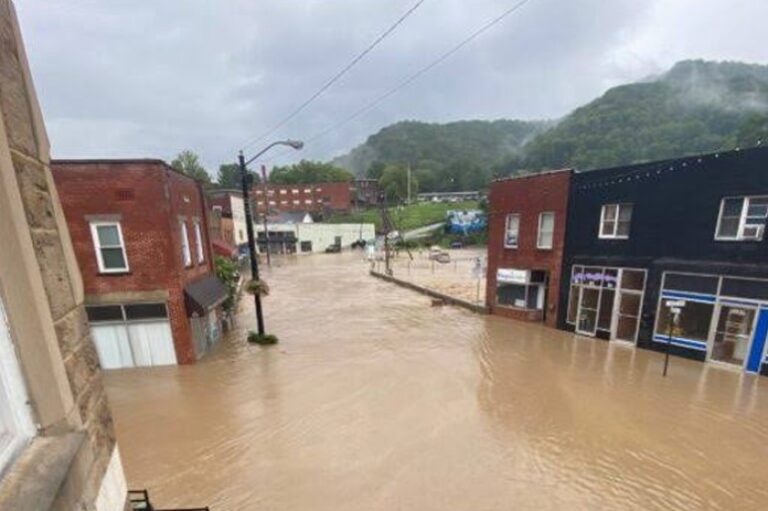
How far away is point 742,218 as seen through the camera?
12164 mm

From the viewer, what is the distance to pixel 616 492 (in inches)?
291

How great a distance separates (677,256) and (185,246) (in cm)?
1687

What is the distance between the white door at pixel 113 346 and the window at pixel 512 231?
1632 cm

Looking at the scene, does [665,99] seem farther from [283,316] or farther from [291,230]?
[283,316]

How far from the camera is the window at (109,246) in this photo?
1226cm

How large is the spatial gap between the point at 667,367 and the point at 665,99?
412ft

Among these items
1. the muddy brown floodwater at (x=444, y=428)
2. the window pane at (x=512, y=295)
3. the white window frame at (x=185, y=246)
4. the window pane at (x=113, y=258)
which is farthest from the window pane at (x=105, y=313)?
the window pane at (x=512, y=295)

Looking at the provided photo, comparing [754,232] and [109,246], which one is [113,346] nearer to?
[109,246]

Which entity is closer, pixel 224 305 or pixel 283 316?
pixel 224 305

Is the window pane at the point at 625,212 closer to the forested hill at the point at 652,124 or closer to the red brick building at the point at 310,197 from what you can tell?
the forested hill at the point at 652,124

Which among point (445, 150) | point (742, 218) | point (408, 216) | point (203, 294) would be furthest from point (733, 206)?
point (445, 150)

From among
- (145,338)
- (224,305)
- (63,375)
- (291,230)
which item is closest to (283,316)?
(224,305)

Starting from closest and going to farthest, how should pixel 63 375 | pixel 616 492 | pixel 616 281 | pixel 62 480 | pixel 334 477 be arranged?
pixel 62 480
pixel 63 375
pixel 616 492
pixel 334 477
pixel 616 281

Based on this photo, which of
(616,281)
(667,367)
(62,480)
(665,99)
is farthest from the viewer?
(665,99)
